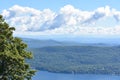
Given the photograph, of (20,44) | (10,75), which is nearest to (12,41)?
(20,44)

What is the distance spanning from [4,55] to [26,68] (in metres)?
1.52

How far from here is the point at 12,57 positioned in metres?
17.1

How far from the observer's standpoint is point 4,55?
56.1 ft

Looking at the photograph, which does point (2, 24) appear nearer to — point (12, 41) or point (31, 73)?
point (12, 41)

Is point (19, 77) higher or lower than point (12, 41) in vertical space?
lower

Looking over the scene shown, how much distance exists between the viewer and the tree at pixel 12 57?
683 inches

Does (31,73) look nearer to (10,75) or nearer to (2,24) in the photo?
(10,75)

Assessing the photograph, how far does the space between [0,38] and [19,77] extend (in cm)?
199

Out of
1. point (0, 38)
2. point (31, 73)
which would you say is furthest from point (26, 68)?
point (0, 38)

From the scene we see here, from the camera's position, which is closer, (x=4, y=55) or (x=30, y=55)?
(x=4, y=55)

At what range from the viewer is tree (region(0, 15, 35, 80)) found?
17.3 meters

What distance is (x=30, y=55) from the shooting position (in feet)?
60.0

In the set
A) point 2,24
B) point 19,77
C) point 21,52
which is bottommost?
point 19,77

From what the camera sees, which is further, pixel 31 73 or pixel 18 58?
pixel 31 73
